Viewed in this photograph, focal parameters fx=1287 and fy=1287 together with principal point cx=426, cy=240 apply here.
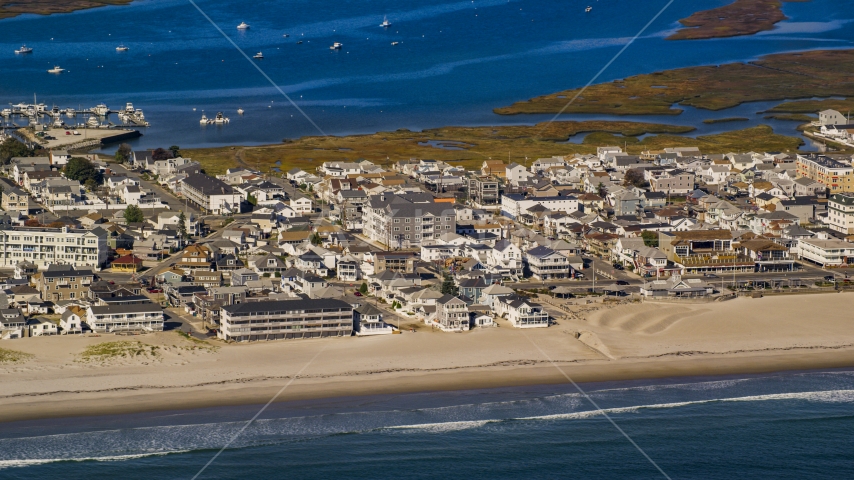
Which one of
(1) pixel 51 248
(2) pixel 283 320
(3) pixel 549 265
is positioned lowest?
(2) pixel 283 320

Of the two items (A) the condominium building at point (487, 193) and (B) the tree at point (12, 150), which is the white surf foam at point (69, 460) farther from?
(B) the tree at point (12, 150)

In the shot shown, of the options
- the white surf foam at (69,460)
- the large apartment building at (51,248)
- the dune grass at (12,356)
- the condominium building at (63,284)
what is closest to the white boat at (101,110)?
the large apartment building at (51,248)

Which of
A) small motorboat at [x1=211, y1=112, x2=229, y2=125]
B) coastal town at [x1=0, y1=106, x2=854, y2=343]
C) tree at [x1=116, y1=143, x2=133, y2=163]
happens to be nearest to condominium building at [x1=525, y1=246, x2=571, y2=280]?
coastal town at [x1=0, y1=106, x2=854, y2=343]

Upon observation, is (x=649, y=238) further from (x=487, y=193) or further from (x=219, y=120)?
(x=219, y=120)

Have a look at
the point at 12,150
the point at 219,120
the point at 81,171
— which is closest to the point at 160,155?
the point at 81,171

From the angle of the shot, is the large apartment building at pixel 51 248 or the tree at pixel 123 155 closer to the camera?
the large apartment building at pixel 51 248

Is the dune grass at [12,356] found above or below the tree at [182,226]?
below
